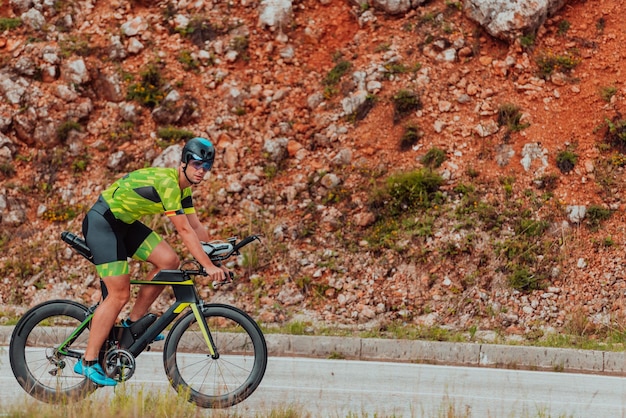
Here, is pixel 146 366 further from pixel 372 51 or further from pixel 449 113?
pixel 372 51

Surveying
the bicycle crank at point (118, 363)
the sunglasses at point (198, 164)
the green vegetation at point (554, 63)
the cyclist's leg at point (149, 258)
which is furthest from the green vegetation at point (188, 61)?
the bicycle crank at point (118, 363)

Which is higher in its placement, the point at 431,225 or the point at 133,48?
the point at 133,48

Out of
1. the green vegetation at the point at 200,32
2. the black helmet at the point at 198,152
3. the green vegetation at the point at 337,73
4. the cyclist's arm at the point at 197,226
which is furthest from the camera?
the green vegetation at the point at 200,32

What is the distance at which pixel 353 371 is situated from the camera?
8.48 metres

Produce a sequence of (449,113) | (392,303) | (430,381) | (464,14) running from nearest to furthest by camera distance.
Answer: (430,381), (392,303), (449,113), (464,14)

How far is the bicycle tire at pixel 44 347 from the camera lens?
6.22 m

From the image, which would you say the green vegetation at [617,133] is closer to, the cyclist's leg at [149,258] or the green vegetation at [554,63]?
the green vegetation at [554,63]

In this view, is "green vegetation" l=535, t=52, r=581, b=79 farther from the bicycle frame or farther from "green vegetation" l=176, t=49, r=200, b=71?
the bicycle frame

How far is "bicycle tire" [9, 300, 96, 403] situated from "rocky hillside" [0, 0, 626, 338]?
203 inches

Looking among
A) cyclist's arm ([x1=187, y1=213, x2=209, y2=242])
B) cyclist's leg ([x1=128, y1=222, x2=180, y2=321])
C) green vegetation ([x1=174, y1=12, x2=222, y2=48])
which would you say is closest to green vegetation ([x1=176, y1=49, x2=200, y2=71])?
green vegetation ([x1=174, y1=12, x2=222, y2=48])

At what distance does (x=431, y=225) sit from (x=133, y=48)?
23.5 ft

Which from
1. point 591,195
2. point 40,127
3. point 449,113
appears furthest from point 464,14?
point 40,127

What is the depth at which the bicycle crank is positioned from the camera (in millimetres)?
6043

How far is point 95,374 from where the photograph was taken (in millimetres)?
6008
